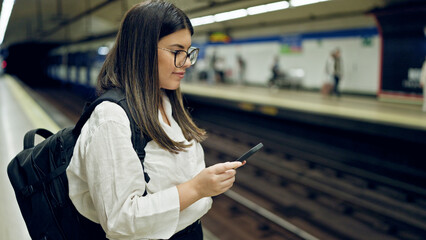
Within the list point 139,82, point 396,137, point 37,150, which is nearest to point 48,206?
point 37,150

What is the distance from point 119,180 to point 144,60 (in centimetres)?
35

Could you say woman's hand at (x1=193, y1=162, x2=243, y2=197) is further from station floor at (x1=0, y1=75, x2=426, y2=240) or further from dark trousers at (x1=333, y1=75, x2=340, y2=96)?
dark trousers at (x1=333, y1=75, x2=340, y2=96)

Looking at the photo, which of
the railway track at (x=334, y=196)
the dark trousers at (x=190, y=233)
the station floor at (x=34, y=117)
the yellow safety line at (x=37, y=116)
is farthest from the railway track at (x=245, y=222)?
the dark trousers at (x=190, y=233)

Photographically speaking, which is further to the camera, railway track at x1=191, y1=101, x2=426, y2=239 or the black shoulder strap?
railway track at x1=191, y1=101, x2=426, y2=239

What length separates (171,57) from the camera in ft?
3.46

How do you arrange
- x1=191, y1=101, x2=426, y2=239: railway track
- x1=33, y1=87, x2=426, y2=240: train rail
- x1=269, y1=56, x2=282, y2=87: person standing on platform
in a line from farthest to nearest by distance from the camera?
1. x1=269, y1=56, x2=282, y2=87: person standing on platform
2. x1=191, y1=101, x2=426, y2=239: railway track
3. x1=33, y1=87, x2=426, y2=240: train rail

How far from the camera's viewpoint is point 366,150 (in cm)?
779

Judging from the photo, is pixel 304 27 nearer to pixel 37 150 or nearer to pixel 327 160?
pixel 327 160

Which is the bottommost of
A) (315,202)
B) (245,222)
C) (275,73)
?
(315,202)

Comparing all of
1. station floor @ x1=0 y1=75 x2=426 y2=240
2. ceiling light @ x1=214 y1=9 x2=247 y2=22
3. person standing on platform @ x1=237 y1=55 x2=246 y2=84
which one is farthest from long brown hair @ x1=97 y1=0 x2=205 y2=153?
person standing on platform @ x1=237 y1=55 x2=246 y2=84

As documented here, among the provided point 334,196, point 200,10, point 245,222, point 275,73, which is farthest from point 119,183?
point 275,73

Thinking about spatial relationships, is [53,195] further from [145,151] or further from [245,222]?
[245,222]

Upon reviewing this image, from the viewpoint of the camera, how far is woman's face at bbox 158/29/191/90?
104cm

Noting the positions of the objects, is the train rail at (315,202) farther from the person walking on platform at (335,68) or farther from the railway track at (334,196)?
the person walking on platform at (335,68)
